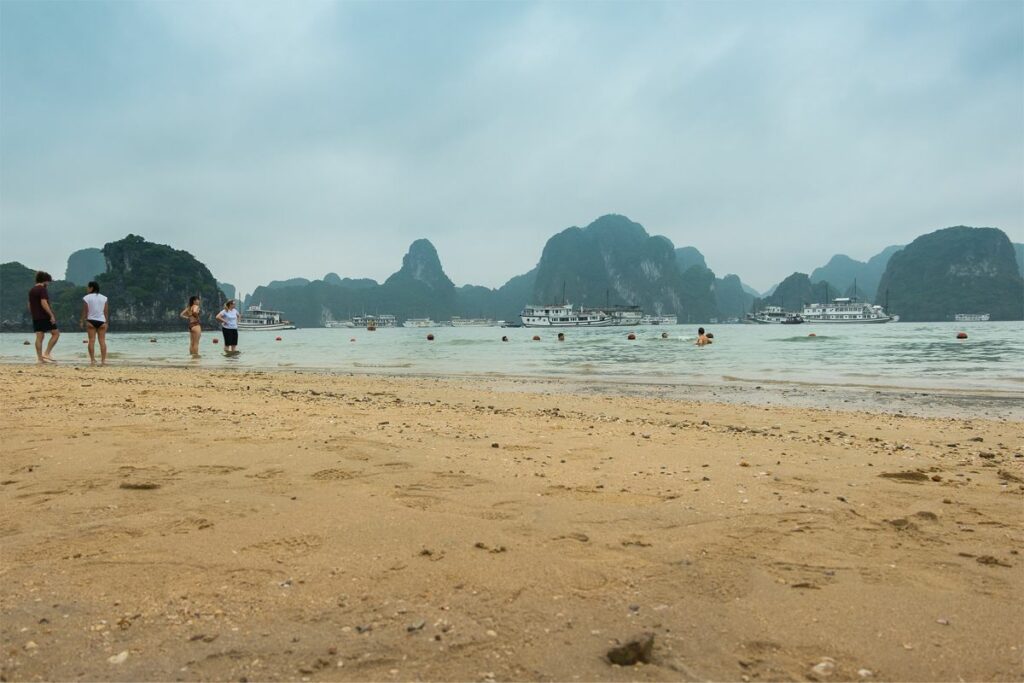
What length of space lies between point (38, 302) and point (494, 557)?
1492 cm

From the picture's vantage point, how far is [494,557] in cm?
255

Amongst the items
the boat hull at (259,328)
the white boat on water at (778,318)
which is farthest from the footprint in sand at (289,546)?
the white boat on water at (778,318)

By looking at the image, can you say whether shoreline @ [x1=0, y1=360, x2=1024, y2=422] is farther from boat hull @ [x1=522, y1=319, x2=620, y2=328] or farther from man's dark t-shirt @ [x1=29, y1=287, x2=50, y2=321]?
boat hull @ [x1=522, y1=319, x2=620, y2=328]

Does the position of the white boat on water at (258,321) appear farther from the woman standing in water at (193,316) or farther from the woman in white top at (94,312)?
the woman in white top at (94,312)

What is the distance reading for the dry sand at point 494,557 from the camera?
1.89 metres

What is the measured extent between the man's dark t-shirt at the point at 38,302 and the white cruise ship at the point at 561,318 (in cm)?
11097

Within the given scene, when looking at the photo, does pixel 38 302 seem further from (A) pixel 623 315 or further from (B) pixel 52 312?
(A) pixel 623 315

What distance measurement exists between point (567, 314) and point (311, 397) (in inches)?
4716

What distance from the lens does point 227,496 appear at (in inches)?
131

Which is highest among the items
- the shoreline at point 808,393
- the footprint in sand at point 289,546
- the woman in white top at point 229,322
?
the woman in white top at point 229,322

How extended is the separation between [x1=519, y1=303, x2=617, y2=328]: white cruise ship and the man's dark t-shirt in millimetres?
110974

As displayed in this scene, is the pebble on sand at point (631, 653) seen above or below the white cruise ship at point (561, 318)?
below

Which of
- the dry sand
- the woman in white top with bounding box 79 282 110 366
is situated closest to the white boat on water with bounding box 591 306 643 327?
the woman in white top with bounding box 79 282 110 366

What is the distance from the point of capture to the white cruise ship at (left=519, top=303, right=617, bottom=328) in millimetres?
125688
